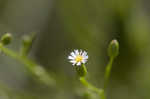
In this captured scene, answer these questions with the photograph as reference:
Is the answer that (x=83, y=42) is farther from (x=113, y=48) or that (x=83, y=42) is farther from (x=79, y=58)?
(x=79, y=58)

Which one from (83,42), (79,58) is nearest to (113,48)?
(79,58)

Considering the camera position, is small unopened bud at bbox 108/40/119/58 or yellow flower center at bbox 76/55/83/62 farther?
small unopened bud at bbox 108/40/119/58

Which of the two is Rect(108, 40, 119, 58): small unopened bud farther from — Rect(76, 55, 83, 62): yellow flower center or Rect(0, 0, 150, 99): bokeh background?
Rect(0, 0, 150, 99): bokeh background

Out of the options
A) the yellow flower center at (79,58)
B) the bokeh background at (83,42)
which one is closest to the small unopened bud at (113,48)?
the yellow flower center at (79,58)

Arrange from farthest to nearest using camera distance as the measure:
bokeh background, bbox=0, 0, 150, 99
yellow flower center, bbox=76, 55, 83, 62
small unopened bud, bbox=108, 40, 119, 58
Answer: bokeh background, bbox=0, 0, 150, 99
small unopened bud, bbox=108, 40, 119, 58
yellow flower center, bbox=76, 55, 83, 62

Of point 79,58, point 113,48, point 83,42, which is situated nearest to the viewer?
point 79,58

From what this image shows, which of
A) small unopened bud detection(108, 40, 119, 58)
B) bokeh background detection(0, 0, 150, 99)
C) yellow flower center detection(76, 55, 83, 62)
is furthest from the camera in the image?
bokeh background detection(0, 0, 150, 99)

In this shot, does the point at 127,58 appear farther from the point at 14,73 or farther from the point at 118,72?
the point at 14,73

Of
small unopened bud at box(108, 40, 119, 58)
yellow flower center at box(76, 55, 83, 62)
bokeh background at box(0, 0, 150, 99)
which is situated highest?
bokeh background at box(0, 0, 150, 99)

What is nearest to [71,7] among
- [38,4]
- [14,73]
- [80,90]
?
[38,4]

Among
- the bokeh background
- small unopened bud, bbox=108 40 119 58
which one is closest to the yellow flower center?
small unopened bud, bbox=108 40 119 58
